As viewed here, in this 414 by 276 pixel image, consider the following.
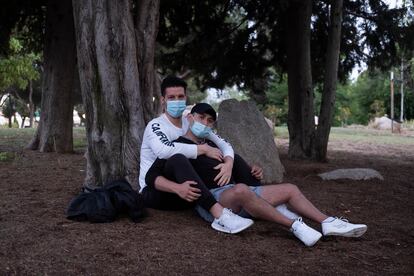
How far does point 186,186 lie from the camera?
4.12 metres

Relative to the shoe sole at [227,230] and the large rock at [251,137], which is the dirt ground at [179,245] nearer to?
the shoe sole at [227,230]

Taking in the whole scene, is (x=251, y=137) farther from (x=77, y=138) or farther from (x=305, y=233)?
(x=77, y=138)

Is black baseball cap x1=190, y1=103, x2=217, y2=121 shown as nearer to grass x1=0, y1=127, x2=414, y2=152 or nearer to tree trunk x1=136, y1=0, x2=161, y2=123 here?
tree trunk x1=136, y1=0, x2=161, y2=123

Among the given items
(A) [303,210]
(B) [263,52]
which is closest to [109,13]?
(A) [303,210]

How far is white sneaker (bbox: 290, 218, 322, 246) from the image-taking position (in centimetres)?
387

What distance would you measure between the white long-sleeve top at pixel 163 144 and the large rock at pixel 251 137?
2.49 m

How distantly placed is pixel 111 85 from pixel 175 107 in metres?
0.89

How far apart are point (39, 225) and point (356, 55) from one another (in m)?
9.72

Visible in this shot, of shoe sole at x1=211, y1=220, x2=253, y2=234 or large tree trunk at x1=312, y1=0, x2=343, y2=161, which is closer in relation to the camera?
shoe sole at x1=211, y1=220, x2=253, y2=234

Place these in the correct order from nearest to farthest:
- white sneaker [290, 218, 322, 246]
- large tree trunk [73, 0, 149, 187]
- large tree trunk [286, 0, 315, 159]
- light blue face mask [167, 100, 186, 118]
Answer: white sneaker [290, 218, 322, 246] < light blue face mask [167, 100, 186, 118] < large tree trunk [73, 0, 149, 187] < large tree trunk [286, 0, 315, 159]

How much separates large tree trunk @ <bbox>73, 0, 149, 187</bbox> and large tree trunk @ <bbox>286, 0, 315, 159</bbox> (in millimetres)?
5719

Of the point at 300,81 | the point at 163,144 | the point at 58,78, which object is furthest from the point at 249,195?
the point at 58,78

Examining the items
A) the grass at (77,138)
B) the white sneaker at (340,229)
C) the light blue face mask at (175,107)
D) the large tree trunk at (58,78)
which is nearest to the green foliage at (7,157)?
the grass at (77,138)

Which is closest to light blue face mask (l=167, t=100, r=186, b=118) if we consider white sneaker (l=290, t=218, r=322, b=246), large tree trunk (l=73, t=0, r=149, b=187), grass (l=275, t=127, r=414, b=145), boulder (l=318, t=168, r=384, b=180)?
large tree trunk (l=73, t=0, r=149, b=187)
